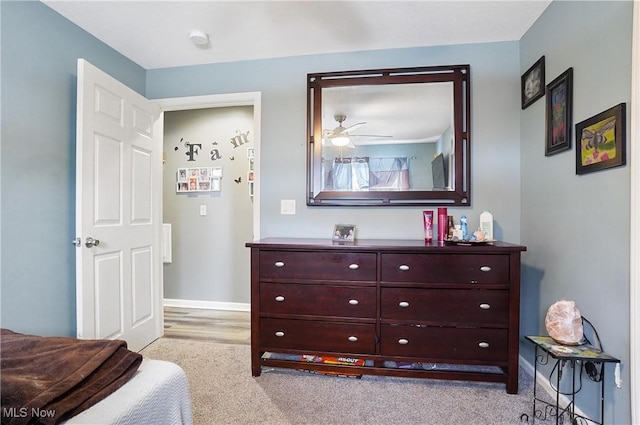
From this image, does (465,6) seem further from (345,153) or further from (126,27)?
(126,27)

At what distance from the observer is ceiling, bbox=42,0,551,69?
6.20 feet

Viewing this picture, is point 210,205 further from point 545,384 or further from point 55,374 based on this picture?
point 545,384

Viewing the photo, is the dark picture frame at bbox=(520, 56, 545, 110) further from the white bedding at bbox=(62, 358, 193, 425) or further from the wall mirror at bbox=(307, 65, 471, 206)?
the white bedding at bbox=(62, 358, 193, 425)

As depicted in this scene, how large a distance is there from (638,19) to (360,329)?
1.97 m

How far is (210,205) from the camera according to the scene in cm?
349

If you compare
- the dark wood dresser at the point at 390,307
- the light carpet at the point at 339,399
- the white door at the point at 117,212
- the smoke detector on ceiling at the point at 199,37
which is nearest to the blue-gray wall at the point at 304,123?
the smoke detector on ceiling at the point at 199,37

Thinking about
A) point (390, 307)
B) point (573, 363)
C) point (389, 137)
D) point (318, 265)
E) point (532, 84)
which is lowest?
point (573, 363)

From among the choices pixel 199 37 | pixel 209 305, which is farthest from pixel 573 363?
pixel 209 305

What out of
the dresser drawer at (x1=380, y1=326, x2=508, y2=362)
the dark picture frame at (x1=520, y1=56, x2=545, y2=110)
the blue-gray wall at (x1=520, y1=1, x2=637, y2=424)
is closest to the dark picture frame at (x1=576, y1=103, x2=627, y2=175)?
the blue-gray wall at (x1=520, y1=1, x2=637, y2=424)

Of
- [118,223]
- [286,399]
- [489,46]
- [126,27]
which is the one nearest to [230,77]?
[126,27]

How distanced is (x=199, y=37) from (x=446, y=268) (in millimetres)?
2374

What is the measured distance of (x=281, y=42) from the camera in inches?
90.1

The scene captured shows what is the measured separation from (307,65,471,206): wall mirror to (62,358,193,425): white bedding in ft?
5.31

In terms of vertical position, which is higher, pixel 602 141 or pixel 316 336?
pixel 602 141
